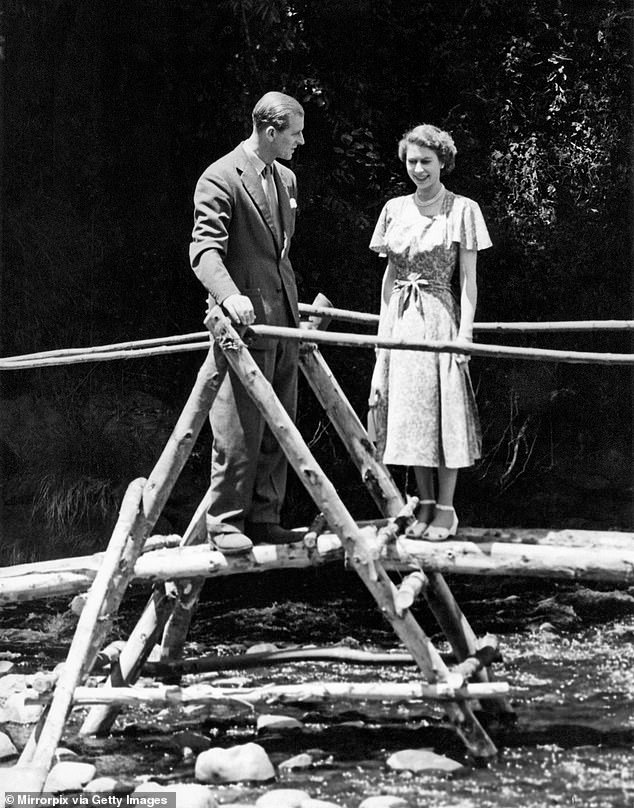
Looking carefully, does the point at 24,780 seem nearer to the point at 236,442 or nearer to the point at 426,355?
the point at 236,442

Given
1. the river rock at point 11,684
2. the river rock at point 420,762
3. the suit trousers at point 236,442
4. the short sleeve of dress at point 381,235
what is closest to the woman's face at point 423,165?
the short sleeve of dress at point 381,235

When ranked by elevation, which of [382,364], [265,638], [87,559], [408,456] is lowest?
[265,638]

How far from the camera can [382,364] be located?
226 inches

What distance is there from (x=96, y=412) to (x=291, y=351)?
18.5 ft

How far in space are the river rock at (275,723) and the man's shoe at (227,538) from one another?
101 cm

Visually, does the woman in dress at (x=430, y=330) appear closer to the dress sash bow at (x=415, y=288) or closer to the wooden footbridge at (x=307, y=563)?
the dress sash bow at (x=415, y=288)

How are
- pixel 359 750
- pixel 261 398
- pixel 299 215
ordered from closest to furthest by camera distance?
pixel 261 398
pixel 359 750
pixel 299 215

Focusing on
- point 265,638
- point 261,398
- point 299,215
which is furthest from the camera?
point 299,215

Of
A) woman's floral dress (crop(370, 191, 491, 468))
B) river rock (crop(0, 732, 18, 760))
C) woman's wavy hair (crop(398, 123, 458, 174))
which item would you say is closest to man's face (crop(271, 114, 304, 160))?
woman's wavy hair (crop(398, 123, 458, 174))

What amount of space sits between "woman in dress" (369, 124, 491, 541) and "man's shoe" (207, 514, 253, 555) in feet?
2.40

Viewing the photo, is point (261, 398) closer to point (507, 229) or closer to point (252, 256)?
point (252, 256)

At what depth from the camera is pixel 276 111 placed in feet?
17.5

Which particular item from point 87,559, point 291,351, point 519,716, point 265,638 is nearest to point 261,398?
point 291,351

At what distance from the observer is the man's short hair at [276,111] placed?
209 inches
